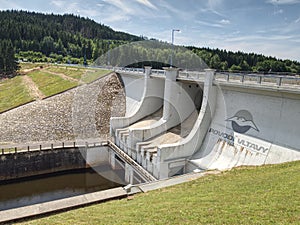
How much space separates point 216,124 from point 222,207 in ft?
34.4

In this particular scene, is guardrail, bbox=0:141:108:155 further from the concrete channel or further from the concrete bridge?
the concrete channel

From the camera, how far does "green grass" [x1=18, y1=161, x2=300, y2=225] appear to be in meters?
5.45

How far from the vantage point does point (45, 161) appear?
19.9m

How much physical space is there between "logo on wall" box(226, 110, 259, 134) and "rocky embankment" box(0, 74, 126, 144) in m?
14.4

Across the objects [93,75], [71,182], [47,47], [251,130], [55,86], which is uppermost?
[47,47]

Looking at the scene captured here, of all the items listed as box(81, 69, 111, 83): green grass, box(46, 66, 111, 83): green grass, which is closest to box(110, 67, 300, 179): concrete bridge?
box(81, 69, 111, 83): green grass

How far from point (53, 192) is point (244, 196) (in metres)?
15.6

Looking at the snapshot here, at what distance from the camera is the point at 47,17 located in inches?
6403

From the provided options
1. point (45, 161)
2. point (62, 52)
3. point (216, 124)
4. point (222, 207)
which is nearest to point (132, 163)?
point (216, 124)

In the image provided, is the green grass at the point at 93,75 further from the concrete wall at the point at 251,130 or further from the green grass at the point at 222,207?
the green grass at the point at 222,207

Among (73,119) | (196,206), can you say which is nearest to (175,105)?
(73,119)

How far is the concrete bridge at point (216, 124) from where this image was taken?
473 inches

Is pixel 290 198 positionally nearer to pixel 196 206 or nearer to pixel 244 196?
pixel 244 196

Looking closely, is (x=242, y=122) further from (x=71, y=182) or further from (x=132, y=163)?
(x=71, y=182)
